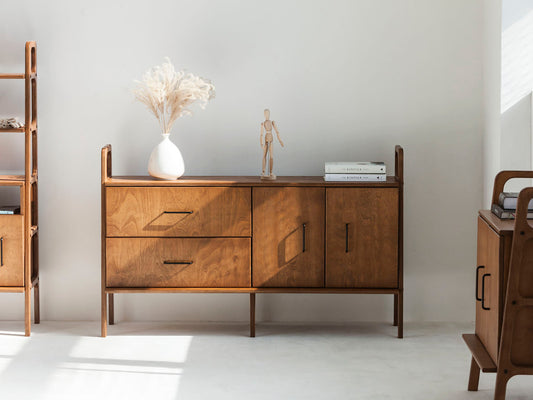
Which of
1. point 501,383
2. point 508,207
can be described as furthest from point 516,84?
point 501,383

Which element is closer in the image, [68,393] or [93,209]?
[68,393]

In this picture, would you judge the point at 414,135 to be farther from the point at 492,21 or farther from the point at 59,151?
the point at 59,151

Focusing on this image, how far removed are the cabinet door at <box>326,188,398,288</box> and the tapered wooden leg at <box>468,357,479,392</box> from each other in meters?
0.78

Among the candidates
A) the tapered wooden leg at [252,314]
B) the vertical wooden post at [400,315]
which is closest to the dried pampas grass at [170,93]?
the tapered wooden leg at [252,314]

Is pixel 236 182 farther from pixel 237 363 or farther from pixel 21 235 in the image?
pixel 21 235

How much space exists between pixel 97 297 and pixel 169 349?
75cm

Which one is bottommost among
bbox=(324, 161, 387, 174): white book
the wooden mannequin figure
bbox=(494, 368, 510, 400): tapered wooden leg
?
bbox=(494, 368, 510, 400): tapered wooden leg

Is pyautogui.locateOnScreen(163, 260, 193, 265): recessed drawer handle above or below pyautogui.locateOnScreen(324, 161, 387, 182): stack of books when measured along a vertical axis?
below

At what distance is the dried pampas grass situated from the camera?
12.0 ft

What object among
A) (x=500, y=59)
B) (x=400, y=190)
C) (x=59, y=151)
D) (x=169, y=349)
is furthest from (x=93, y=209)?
(x=500, y=59)

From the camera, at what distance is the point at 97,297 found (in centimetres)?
411

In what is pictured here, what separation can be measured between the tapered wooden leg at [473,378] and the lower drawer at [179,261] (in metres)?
1.22

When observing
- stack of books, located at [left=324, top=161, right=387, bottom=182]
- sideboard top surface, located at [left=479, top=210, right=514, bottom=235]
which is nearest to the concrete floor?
sideboard top surface, located at [left=479, top=210, right=514, bottom=235]

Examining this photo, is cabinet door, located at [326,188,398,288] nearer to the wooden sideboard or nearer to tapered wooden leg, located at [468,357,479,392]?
the wooden sideboard
